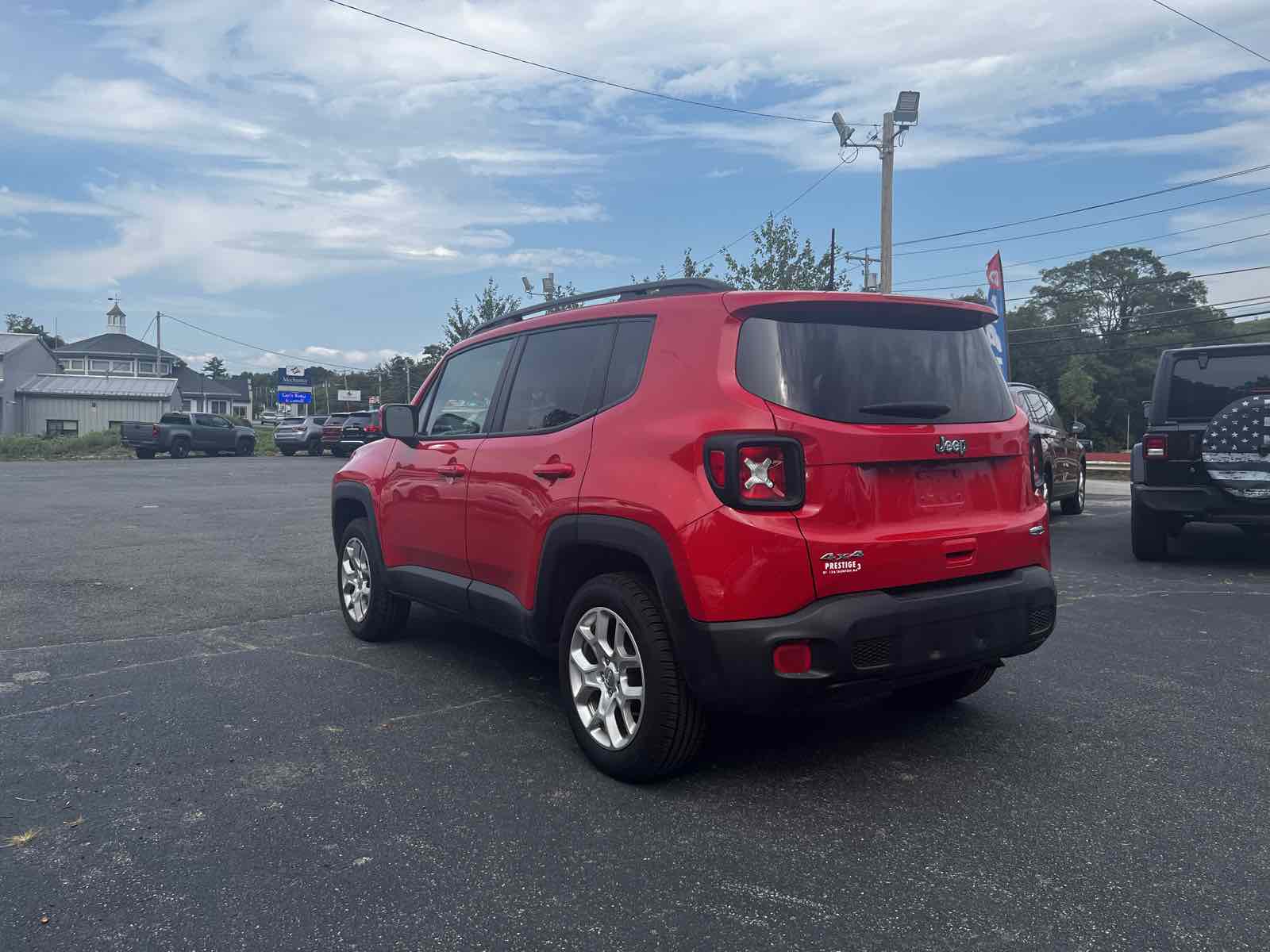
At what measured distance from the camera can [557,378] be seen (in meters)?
4.38

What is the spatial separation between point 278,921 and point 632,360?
7.56 ft

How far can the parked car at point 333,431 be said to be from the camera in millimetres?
35781

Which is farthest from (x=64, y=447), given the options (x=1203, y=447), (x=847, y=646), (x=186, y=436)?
(x=847, y=646)

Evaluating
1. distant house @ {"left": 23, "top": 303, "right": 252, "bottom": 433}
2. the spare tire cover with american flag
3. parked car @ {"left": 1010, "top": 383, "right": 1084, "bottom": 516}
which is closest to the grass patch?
distant house @ {"left": 23, "top": 303, "right": 252, "bottom": 433}

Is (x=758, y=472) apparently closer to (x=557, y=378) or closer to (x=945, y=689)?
(x=557, y=378)

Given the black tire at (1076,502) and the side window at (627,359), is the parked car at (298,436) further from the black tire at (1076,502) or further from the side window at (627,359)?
the side window at (627,359)

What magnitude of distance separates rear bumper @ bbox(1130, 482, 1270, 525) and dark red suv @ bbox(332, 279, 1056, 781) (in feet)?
16.1

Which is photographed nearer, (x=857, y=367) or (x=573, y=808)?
(x=573, y=808)

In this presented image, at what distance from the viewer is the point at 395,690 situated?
4.93 metres

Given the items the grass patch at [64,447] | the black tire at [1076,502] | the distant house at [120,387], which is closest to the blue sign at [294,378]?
the distant house at [120,387]

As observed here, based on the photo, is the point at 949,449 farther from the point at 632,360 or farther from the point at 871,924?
the point at 871,924

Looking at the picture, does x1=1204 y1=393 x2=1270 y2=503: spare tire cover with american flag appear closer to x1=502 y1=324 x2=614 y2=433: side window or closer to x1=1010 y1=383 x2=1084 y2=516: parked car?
x1=1010 y1=383 x2=1084 y2=516: parked car

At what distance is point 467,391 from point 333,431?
1276 inches

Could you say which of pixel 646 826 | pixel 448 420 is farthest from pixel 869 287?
pixel 646 826
